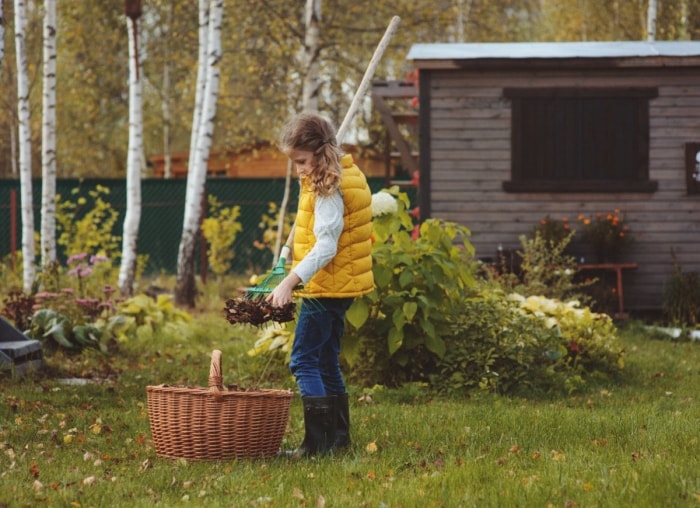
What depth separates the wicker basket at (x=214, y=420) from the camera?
17.1 ft

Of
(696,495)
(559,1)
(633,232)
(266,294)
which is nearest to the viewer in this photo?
(696,495)

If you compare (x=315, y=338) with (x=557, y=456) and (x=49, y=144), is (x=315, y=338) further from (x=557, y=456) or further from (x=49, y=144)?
(x=49, y=144)

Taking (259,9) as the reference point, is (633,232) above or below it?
below

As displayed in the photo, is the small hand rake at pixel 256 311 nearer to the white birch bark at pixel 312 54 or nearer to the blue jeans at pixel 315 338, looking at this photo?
the blue jeans at pixel 315 338

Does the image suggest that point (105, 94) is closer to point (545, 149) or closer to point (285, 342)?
point (545, 149)

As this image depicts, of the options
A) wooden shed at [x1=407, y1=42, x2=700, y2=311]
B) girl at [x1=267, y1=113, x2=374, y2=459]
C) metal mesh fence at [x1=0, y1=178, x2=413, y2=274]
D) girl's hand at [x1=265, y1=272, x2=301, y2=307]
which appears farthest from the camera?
metal mesh fence at [x1=0, y1=178, x2=413, y2=274]

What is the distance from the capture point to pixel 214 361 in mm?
5332

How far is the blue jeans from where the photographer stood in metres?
5.34

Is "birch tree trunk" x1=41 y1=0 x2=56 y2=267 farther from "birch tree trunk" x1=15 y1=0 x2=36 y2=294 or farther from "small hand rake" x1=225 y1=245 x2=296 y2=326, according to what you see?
"small hand rake" x1=225 y1=245 x2=296 y2=326

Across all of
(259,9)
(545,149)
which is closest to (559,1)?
(259,9)

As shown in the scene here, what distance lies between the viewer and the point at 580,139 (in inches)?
515

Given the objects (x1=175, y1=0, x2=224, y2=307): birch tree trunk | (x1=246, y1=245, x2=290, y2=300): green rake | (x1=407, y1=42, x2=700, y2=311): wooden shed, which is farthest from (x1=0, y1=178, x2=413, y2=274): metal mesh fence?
(x1=246, y1=245, x2=290, y2=300): green rake

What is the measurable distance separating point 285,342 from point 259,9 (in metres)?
11.4

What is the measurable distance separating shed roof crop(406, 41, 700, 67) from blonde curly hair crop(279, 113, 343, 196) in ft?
25.2
